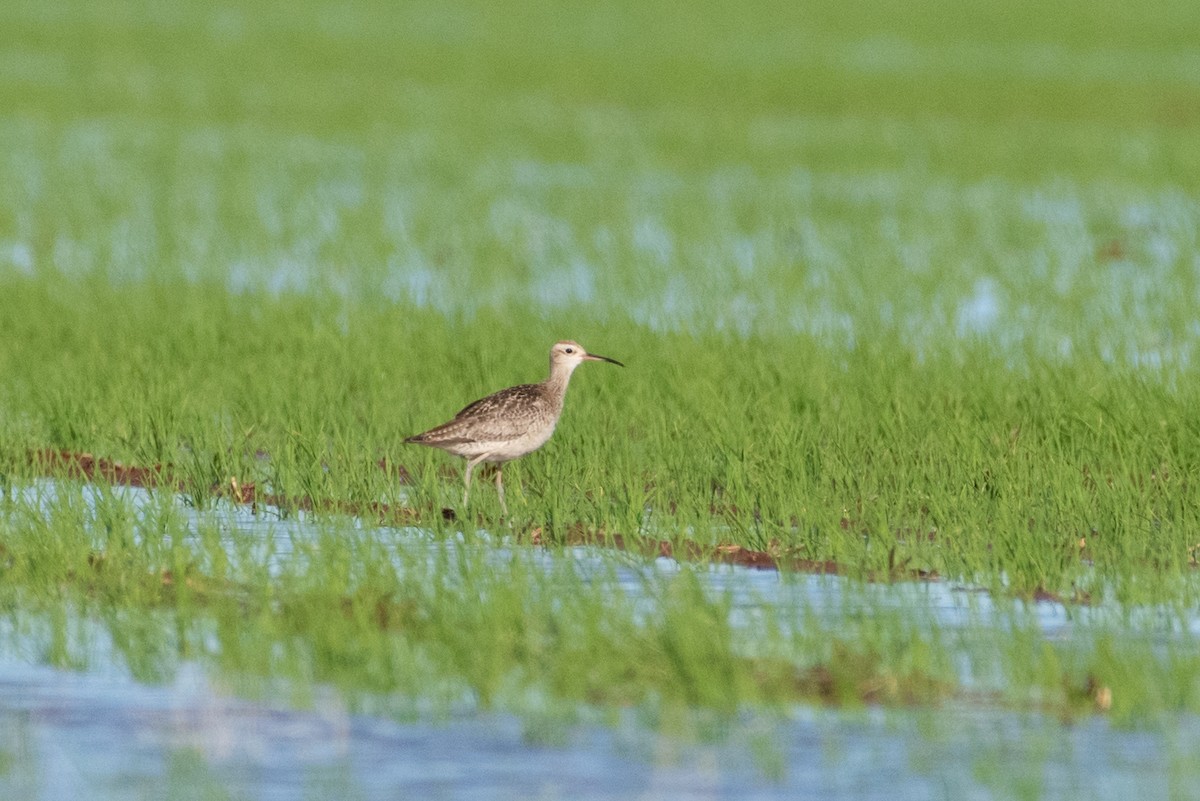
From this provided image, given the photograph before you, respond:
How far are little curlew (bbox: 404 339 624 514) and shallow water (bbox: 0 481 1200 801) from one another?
11.3 ft

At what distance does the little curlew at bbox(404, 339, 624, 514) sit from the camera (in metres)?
11.5

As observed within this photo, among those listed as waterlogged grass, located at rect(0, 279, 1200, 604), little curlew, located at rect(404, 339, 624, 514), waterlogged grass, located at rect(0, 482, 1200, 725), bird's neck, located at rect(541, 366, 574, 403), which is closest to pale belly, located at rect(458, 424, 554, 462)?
little curlew, located at rect(404, 339, 624, 514)

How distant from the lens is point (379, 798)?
6.74 metres

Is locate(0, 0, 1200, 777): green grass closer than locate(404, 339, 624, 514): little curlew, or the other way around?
locate(0, 0, 1200, 777): green grass

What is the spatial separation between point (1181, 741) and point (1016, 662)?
77cm

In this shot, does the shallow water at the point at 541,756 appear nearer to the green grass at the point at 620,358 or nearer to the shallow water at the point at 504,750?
the shallow water at the point at 504,750

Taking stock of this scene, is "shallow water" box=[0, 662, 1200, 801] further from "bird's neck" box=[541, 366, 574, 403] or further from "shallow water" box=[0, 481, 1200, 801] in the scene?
"bird's neck" box=[541, 366, 574, 403]

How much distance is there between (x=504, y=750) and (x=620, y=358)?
805 centimetres

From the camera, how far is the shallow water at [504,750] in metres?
6.85

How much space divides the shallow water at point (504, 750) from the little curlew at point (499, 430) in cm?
344

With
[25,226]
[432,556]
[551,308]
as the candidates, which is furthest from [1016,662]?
[25,226]

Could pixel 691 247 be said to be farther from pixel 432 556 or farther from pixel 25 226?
pixel 432 556

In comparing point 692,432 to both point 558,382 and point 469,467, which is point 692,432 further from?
point 469,467

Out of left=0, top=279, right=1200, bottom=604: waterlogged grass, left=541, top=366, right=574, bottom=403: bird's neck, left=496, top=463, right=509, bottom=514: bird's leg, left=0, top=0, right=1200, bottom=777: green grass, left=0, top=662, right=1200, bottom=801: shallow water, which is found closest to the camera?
left=0, top=662, right=1200, bottom=801: shallow water
